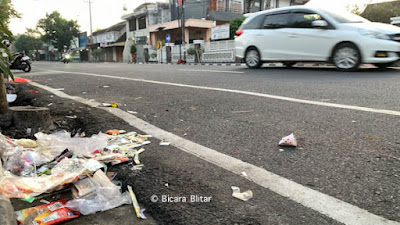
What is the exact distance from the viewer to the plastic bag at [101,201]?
1621 mm

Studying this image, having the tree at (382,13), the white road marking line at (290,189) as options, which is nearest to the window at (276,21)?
the white road marking line at (290,189)

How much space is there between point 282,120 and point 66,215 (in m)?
2.31

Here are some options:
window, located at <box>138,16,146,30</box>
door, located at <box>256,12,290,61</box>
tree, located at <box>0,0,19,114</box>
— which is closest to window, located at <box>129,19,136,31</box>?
window, located at <box>138,16,146,30</box>

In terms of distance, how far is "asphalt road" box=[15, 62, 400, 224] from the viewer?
1.63 m

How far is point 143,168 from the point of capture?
2.07 metres

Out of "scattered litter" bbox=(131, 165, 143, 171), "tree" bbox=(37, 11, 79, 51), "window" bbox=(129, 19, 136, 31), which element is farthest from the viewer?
"tree" bbox=(37, 11, 79, 51)

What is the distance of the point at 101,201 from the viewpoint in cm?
167

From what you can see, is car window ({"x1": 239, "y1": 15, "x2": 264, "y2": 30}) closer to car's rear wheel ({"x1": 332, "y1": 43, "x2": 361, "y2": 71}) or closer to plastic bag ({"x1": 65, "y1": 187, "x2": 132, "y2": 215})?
car's rear wheel ({"x1": 332, "y1": 43, "x2": 361, "y2": 71})

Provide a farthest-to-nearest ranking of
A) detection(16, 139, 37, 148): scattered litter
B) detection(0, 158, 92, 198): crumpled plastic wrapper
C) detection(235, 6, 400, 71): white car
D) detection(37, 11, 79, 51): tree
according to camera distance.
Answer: detection(37, 11, 79, 51): tree → detection(235, 6, 400, 71): white car → detection(16, 139, 37, 148): scattered litter → detection(0, 158, 92, 198): crumpled plastic wrapper

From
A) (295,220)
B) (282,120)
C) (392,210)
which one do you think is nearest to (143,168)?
(295,220)

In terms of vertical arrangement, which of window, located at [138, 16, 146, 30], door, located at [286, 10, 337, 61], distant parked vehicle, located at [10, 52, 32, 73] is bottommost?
distant parked vehicle, located at [10, 52, 32, 73]

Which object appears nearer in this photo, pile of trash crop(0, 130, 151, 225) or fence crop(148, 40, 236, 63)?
pile of trash crop(0, 130, 151, 225)

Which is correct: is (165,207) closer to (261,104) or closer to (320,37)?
(261,104)

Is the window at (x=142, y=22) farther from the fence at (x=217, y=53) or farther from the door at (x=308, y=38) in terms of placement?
the door at (x=308, y=38)
